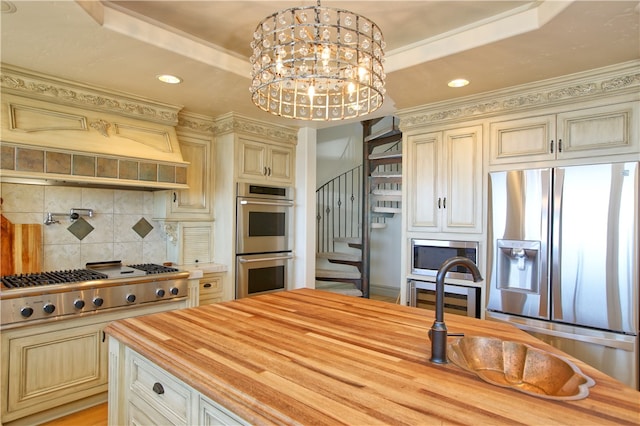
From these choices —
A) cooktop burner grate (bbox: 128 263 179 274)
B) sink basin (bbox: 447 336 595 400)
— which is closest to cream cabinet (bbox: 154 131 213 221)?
cooktop burner grate (bbox: 128 263 179 274)

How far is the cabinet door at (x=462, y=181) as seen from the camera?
2.94 metres

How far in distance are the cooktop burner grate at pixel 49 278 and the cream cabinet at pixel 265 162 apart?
4.80 feet

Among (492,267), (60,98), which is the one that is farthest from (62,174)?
(492,267)

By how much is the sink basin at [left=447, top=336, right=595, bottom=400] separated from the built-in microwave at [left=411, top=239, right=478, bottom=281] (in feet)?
5.28

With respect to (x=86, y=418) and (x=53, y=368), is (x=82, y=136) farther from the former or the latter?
(x=86, y=418)

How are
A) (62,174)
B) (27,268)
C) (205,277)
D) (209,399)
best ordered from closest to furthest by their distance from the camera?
1. (209,399)
2. (62,174)
3. (27,268)
4. (205,277)

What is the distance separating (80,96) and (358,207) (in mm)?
4047

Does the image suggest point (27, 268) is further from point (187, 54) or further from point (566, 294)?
point (566, 294)

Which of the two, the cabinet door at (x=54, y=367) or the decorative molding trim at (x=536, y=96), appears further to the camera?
the decorative molding trim at (x=536, y=96)

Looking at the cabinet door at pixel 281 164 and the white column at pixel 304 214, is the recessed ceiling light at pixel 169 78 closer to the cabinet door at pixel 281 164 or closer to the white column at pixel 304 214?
the cabinet door at pixel 281 164

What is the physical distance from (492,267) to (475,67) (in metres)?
1.42

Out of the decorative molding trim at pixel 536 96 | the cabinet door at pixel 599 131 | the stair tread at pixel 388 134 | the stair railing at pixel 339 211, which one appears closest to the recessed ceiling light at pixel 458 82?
the decorative molding trim at pixel 536 96

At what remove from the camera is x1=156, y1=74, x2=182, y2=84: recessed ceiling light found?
2558 mm

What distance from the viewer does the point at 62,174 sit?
2.46m
